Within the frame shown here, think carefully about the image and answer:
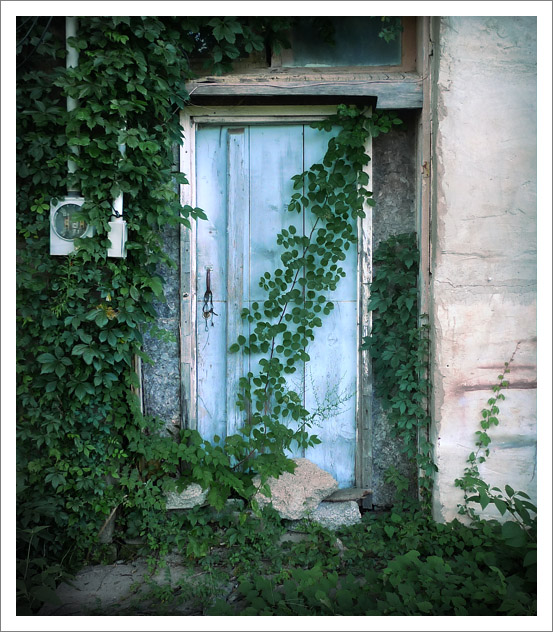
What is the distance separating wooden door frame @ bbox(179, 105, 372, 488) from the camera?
10.2 feet

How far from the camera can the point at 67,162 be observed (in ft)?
9.00

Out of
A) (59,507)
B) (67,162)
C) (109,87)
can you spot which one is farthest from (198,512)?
(109,87)

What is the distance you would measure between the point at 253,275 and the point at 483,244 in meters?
1.40

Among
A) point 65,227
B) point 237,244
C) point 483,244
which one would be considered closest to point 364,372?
point 483,244

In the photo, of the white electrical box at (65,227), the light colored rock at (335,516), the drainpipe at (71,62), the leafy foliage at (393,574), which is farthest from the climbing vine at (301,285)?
the drainpipe at (71,62)

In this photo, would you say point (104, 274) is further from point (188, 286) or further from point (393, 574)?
point (393, 574)

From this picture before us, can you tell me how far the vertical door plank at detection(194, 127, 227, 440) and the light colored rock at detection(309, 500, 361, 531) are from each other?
0.79m

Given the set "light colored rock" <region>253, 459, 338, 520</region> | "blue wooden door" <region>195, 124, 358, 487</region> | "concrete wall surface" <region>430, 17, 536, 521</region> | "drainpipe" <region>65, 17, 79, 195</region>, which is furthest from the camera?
"blue wooden door" <region>195, 124, 358, 487</region>

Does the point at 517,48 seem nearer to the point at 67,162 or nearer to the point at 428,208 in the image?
the point at 428,208

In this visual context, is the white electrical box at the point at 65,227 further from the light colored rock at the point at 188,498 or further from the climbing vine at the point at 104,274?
the light colored rock at the point at 188,498

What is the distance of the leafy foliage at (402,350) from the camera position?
2973mm

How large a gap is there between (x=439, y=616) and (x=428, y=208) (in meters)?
2.14

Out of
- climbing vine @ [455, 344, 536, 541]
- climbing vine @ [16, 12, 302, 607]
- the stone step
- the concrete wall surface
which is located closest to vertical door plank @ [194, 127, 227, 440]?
climbing vine @ [16, 12, 302, 607]

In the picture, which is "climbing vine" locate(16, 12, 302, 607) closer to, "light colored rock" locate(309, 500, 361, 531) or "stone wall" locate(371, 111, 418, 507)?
"light colored rock" locate(309, 500, 361, 531)
